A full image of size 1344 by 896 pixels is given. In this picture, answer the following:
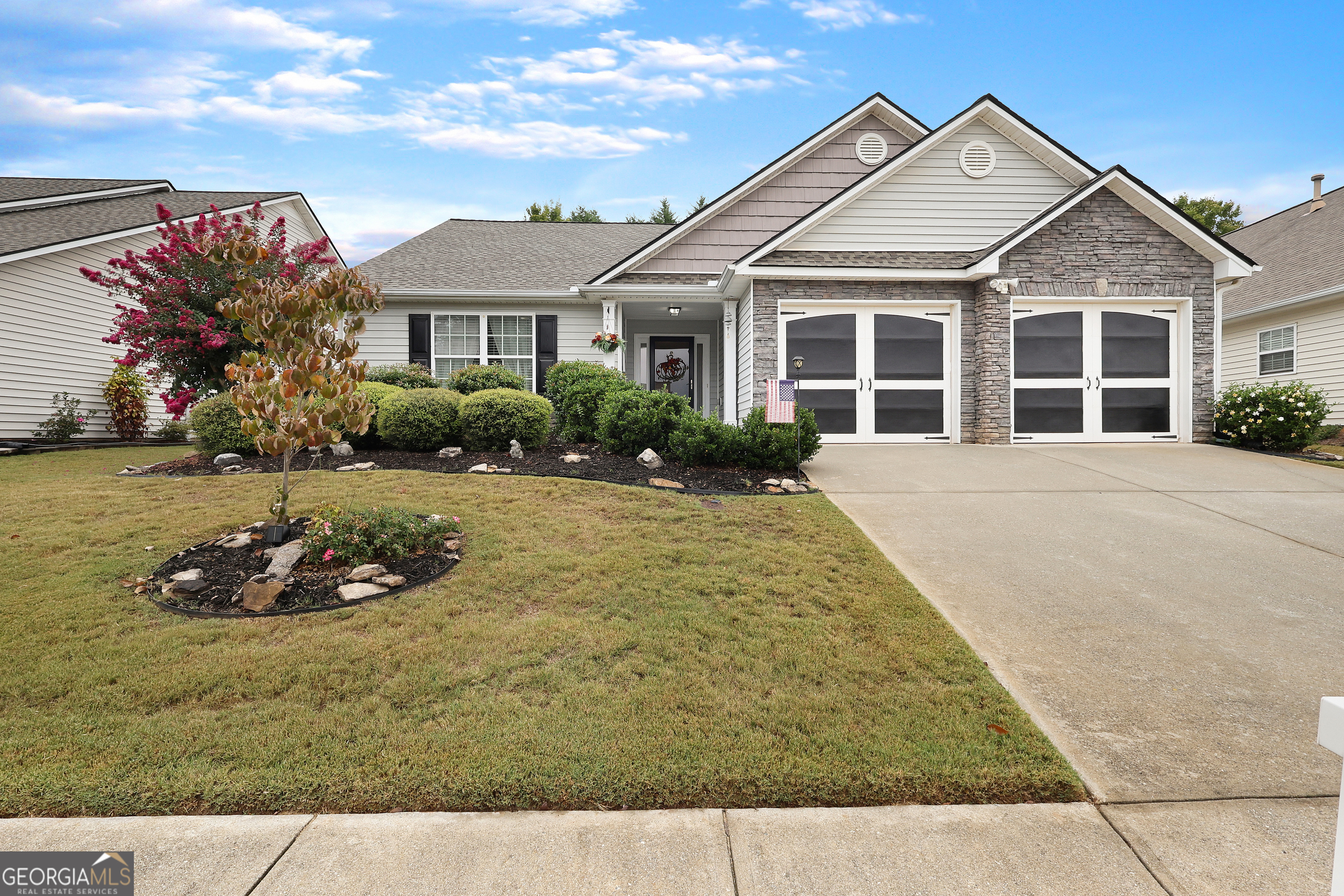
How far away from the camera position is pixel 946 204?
36.7 ft

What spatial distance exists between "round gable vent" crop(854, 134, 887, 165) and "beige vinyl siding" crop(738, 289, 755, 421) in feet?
14.1

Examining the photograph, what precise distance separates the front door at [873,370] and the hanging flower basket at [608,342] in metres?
3.64

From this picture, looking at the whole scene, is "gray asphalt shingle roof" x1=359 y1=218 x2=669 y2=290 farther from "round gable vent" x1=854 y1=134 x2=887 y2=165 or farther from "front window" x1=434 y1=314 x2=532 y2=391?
"round gable vent" x1=854 y1=134 x2=887 y2=165

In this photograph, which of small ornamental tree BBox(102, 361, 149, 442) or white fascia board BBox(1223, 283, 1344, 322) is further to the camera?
white fascia board BBox(1223, 283, 1344, 322)

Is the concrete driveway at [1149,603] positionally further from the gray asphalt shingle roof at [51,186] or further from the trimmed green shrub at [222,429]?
the gray asphalt shingle roof at [51,186]

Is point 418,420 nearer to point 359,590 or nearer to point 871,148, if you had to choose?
point 359,590

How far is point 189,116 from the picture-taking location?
11.0 meters

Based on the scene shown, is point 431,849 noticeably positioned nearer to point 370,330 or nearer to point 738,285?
point 738,285

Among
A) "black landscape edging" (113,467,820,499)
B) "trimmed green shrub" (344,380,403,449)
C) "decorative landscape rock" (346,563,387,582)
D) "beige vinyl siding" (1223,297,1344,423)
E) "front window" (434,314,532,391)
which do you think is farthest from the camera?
"beige vinyl siding" (1223,297,1344,423)

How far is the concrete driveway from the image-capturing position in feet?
8.40

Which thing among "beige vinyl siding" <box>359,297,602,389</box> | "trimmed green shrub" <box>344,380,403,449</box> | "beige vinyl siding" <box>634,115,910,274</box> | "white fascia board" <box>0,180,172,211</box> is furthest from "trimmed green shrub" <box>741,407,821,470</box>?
"white fascia board" <box>0,180,172,211</box>

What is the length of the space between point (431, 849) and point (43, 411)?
14.7 metres

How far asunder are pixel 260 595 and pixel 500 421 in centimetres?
486

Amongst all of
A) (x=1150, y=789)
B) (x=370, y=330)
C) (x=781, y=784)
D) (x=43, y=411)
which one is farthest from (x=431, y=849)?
(x=43, y=411)
